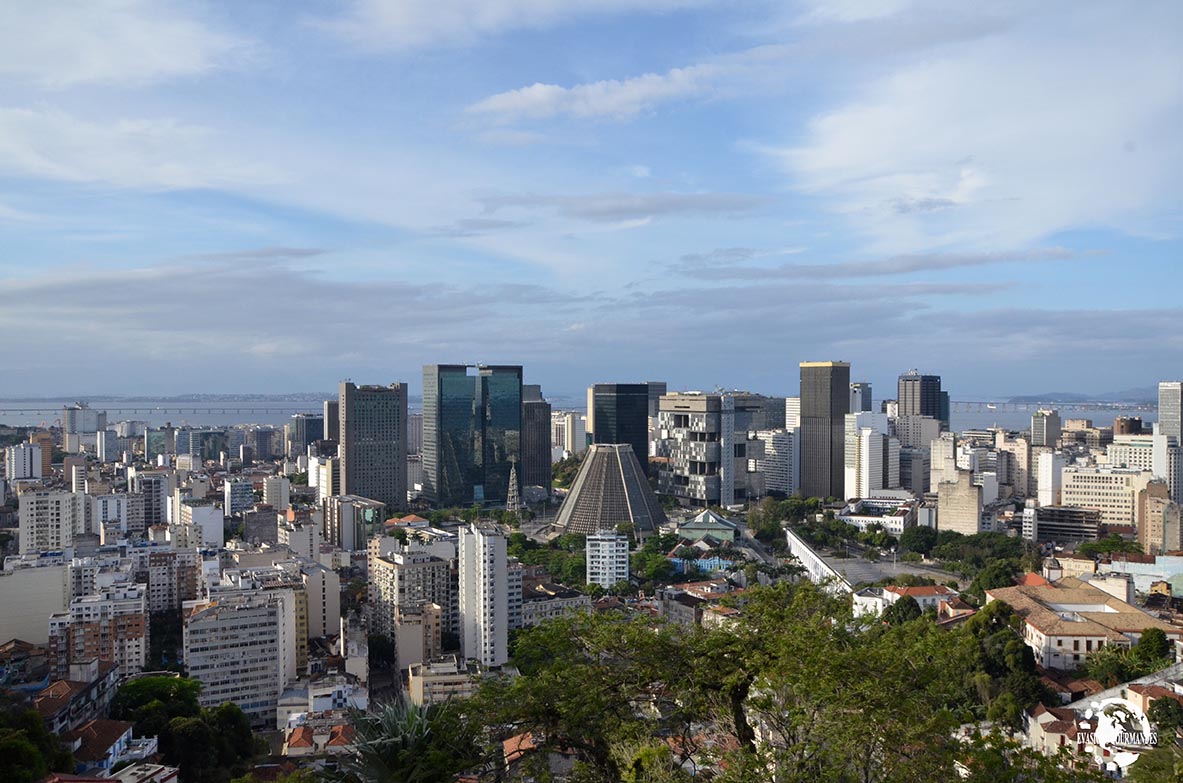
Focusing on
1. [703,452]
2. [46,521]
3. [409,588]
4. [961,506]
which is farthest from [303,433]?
[409,588]

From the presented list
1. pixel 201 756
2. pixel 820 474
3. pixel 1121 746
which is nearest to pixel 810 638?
pixel 1121 746

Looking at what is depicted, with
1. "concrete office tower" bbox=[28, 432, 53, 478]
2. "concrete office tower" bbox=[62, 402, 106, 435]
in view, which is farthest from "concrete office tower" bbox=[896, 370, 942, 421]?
"concrete office tower" bbox=[62, 402, 106, 435]

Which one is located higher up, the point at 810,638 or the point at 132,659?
the point at 810,638

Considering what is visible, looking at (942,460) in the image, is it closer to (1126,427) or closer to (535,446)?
(1126,427)

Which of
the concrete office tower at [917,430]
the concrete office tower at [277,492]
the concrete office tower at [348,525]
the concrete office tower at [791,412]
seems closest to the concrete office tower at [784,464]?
the concrete office tower at [917,430]

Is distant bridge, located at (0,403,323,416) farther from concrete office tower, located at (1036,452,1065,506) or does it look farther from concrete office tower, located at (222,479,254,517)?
concrete office tower, located at (1036,452,1065,506)

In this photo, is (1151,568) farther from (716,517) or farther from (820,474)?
(820,474)

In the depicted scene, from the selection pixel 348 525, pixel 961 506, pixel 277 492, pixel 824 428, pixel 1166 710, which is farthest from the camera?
pixel 824 428
